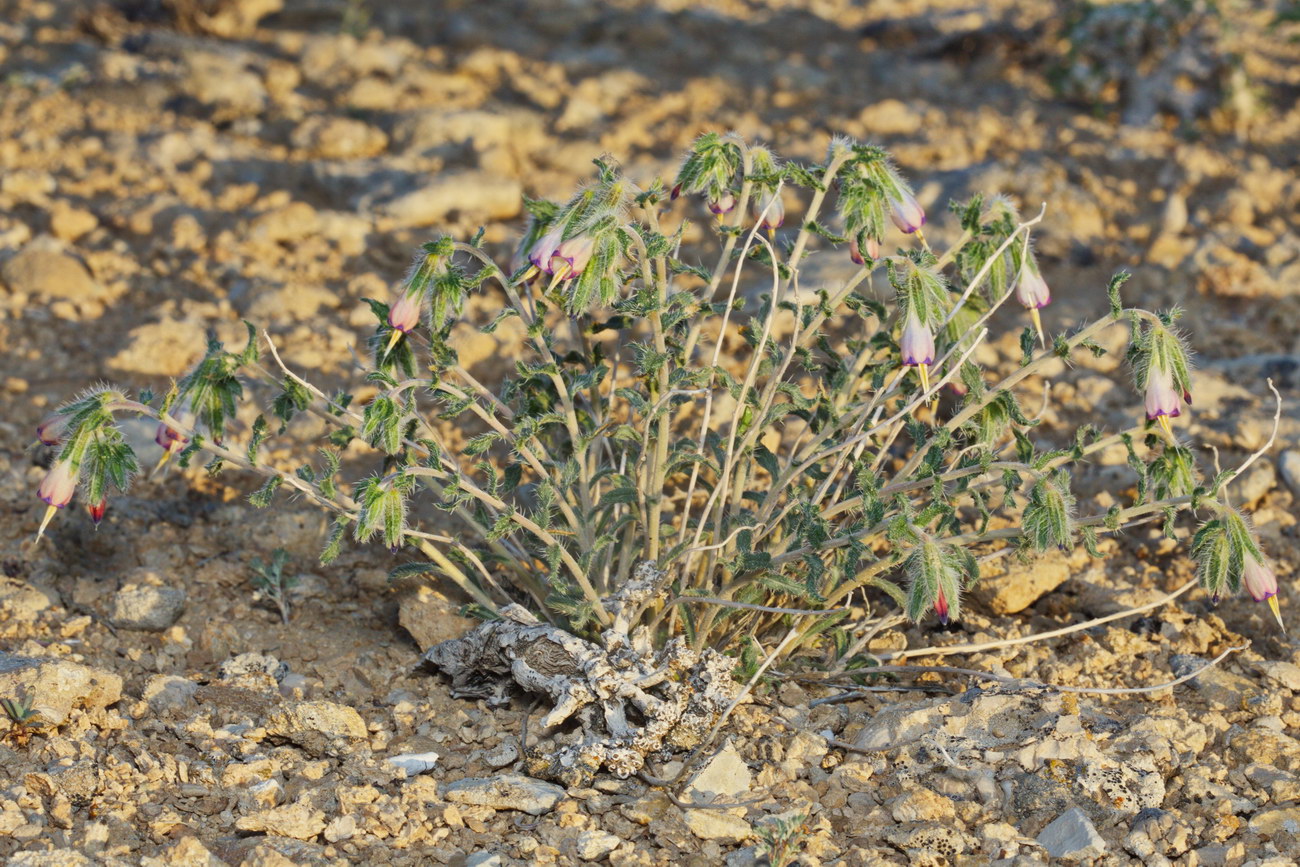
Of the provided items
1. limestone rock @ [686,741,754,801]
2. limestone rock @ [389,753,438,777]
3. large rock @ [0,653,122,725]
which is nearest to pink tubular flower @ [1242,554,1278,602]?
limestone rock @ [686,741,754,801]

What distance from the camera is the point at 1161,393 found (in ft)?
9.02

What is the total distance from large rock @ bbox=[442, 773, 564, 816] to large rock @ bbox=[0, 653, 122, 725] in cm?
82

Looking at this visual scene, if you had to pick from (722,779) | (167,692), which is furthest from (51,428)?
(722,779)

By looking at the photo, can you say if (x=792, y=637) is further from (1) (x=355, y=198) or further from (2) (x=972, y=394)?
(1) (x=355, y=198)

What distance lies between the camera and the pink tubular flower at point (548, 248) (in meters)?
2.79

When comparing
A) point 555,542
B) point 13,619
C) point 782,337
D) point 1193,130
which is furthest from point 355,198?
point 1193,130

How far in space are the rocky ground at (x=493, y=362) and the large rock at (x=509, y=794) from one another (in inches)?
0.6

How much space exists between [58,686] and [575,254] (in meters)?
1.50

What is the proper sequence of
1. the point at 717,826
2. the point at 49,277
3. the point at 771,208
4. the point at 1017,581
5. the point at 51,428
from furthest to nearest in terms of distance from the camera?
1. the point at 49,277
2. the point at 1017,581
3. the point at 771,208
4. the point at 51,428
5. the point at 717,826

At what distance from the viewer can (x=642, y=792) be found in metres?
2.99

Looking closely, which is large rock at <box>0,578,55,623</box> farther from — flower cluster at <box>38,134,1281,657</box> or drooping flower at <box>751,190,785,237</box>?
drooping flower at <box>751,190,785,237</box>

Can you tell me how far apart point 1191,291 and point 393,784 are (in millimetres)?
3975

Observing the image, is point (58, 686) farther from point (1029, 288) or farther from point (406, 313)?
point (1029, 288)

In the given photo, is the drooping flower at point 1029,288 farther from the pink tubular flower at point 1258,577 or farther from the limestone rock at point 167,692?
the limestone rock at point 167,692
